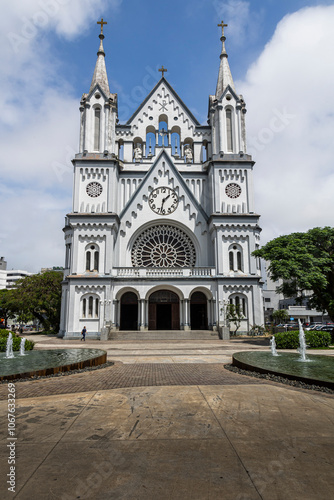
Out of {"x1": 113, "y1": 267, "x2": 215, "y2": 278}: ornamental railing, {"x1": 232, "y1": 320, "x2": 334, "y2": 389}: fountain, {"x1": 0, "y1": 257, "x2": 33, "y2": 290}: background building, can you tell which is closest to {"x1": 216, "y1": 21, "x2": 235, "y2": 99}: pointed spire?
{"x1": 113, "y1": 267, "x2": 215, "y2": 278}: ornamental railing

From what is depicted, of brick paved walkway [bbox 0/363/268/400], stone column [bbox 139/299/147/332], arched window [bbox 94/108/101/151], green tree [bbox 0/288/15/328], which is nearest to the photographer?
brick paved walkway [bbox 0/363/268/400]

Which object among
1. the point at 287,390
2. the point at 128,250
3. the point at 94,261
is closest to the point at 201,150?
the point at 128,250

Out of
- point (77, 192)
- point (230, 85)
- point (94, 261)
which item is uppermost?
point (230, 85)

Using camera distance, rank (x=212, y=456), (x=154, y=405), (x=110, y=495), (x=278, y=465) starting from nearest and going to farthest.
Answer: (x=110, y=495) < (x=278, y=465) < (x=212, y=456) < (x=154, y=405)

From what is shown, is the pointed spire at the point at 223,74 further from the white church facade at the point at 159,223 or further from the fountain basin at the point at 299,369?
the fountain basin at the point at 299,369

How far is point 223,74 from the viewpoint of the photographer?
→ 40125 millimetres

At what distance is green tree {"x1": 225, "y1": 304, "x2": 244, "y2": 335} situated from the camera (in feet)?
104

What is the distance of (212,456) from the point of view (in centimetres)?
476

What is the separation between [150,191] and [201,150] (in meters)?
8.63

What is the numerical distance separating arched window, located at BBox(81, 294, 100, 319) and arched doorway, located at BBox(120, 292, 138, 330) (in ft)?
10.4

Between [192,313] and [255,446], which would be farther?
[192,313]

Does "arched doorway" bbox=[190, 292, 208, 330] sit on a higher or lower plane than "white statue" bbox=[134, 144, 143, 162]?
lower

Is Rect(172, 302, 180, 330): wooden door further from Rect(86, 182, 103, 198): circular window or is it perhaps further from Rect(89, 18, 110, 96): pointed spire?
Rect(89, 18, 110, 96): pointed spire

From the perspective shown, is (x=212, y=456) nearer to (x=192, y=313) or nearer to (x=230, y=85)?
(x=192, y=313)
